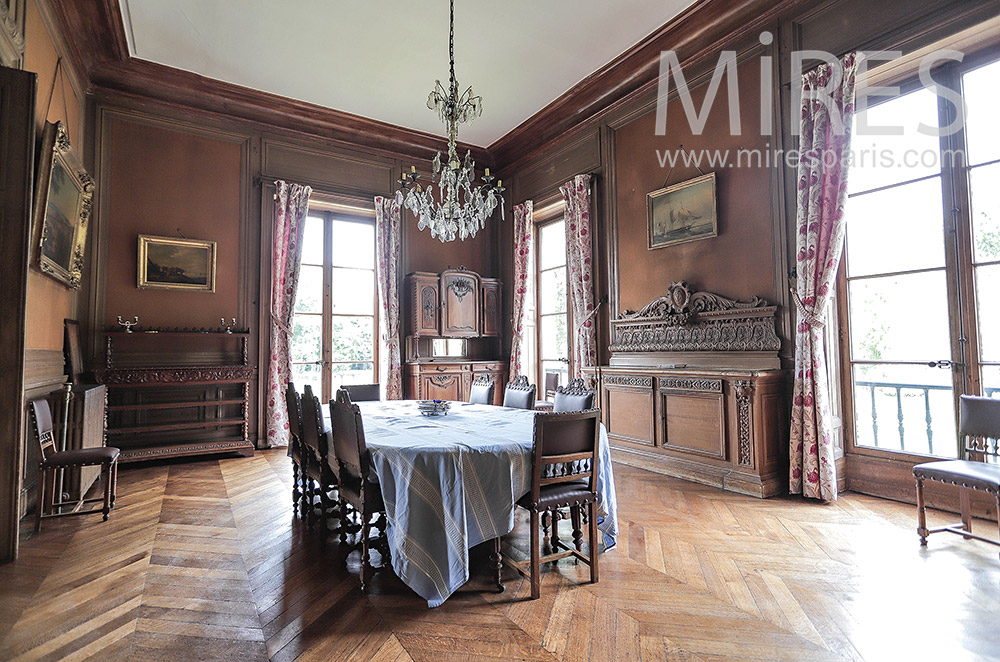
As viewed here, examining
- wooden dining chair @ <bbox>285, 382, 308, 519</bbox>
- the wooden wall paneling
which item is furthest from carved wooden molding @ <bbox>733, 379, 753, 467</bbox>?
the wooden wall paneling

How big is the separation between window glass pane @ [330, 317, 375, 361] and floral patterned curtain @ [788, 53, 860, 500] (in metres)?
4.74

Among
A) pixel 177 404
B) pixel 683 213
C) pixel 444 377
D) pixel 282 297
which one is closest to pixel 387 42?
pixel 282 297

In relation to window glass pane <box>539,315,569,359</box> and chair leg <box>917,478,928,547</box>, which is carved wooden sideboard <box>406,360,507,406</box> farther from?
chair leg <box>917,478,928,547</box>

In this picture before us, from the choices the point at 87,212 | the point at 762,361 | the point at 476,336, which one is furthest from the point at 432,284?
the point at 762,361

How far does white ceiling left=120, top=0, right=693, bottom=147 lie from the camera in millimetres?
4070

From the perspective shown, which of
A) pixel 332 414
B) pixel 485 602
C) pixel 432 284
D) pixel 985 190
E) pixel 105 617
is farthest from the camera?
pixel 432 284

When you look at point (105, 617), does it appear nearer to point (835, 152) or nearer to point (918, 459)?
point (918, 459)

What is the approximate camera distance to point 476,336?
268 inches

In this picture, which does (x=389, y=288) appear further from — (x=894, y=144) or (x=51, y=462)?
(x=894, y=144)

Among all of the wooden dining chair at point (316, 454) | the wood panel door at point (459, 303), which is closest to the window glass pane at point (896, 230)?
the wooden dining chair at point (316, 454)

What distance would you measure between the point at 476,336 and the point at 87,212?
4159 millimetres

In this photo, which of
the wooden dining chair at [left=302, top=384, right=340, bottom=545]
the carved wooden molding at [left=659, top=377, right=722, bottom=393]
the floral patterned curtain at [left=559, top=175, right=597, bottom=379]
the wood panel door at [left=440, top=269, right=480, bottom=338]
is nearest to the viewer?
the wooden dining chair at [left=302, top=384, right=340, bottom=545]

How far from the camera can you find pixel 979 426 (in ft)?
8.98

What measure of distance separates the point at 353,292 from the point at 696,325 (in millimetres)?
4095
